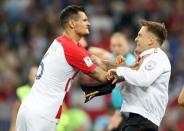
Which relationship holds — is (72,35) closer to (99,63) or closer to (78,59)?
(78,59)

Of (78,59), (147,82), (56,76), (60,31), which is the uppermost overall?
(78,59)

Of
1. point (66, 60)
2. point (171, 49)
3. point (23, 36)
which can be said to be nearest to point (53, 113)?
point (66, 60)

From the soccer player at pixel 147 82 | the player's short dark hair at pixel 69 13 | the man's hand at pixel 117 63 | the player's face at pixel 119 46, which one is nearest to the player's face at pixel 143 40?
the soccer player at pixel 147 82

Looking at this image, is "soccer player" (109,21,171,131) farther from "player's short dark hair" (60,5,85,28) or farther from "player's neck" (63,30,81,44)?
"player's short dark hair" (60,5,85,28)

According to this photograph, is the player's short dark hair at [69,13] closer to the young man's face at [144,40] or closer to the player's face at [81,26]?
the player's face at [81,26]

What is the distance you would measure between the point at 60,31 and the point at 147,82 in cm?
925

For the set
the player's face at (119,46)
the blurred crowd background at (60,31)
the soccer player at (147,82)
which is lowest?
the blurred crowd background at (60,31)

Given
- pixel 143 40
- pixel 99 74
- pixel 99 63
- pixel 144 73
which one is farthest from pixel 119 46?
pixel 144 73

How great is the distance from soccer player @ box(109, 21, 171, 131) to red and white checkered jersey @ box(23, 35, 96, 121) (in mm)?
439

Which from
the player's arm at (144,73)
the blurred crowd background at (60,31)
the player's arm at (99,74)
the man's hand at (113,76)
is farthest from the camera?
the blurred crowd background at (60,31)

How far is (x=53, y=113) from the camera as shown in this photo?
29.2 feet

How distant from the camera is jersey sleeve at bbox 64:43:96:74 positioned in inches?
351

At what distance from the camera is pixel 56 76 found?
889cm

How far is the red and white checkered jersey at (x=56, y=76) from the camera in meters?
8.89
